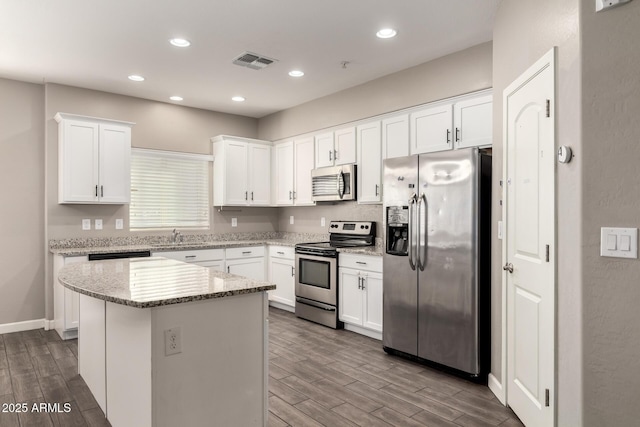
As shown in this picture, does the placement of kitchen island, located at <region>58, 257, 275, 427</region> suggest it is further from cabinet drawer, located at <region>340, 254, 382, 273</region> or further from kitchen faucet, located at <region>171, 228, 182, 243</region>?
kitchen faucet, located at <region>171, 228, 182, 243</region>

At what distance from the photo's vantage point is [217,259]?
525 centimetres

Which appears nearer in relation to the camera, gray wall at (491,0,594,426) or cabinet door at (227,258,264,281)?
gray wall at (491,0,594,426)

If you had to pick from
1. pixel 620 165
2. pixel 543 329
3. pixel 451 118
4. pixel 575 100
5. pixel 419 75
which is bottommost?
pixel 543 329

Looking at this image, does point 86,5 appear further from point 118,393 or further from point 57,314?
point 57,314

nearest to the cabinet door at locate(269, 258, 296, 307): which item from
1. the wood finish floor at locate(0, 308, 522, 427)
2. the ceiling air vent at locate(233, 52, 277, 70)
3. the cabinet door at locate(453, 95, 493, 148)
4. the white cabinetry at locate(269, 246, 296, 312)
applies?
the white cabinetry at locate(269, 246, 296, 312)

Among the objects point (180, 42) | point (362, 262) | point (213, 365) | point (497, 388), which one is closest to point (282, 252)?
point (362, 262)

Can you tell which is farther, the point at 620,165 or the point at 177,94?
the point at 177,94

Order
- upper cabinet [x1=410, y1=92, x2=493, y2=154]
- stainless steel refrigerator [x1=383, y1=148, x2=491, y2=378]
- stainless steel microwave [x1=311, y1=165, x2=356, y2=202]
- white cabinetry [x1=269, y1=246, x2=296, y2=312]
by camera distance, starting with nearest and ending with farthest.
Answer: stainless steel refrigerator [x1=383, y1=148, x2=491, y2=378]
upper cabinet [x1=410, y1=92, x2=493, y2=154]
stainless steel microwave [x1=311, y1=165, x2=356, y2=202]
white cabinetry [x1=269, y1=246, x2=296, y2=312]

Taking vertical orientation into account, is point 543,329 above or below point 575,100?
below

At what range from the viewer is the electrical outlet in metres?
1.90

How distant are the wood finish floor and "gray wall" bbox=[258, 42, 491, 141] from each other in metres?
2.52

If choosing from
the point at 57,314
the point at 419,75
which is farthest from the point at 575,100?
the point at 57,314

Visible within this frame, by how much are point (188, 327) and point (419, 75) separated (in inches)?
133

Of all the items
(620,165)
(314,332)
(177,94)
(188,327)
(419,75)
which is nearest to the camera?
(620,165)
